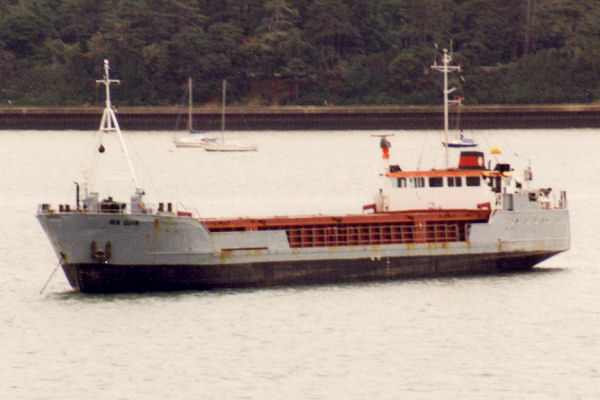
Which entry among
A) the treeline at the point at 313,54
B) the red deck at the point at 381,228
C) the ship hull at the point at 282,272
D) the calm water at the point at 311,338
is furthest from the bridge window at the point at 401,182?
the treeline at the point at 313,54

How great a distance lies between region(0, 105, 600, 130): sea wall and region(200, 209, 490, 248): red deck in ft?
361

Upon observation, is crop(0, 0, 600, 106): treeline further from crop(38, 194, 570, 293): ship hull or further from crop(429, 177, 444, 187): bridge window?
crop(38, 194, 570, 293): ship hull

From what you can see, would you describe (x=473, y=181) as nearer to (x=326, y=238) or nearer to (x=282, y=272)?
(x=326, y=238)

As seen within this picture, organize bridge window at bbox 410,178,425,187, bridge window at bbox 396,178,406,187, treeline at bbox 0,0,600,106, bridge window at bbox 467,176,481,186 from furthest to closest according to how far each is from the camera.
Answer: treeline at bbox 0,0,600,106 < bridge window at bbox 396,178,406,187 < bridge window at bbox 410,178,425,187 < bridge window at bbox 467,176,481,186

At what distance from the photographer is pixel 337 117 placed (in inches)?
6412

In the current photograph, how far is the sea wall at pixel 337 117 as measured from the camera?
161750 millimetres

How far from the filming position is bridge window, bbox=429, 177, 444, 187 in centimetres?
5347

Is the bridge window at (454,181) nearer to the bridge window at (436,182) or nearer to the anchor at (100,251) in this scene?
the bridge window at (436,182)

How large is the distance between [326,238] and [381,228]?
1.98 metres

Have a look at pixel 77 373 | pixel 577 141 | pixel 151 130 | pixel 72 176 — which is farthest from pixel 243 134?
pixel 77 373

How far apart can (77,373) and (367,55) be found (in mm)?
132906

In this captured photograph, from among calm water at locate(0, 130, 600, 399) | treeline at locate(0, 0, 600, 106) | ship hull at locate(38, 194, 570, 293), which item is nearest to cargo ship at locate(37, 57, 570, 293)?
ship hull at locate(38, 194, 570, 293)

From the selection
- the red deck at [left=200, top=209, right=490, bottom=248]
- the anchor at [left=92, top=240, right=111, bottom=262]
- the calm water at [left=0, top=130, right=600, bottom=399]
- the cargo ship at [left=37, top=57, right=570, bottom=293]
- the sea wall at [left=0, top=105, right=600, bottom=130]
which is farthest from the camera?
the sea wall at [left=0, top=105, right=600, bottom=130]

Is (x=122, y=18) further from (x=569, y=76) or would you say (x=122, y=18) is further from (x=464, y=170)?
(x=464, y=170)
